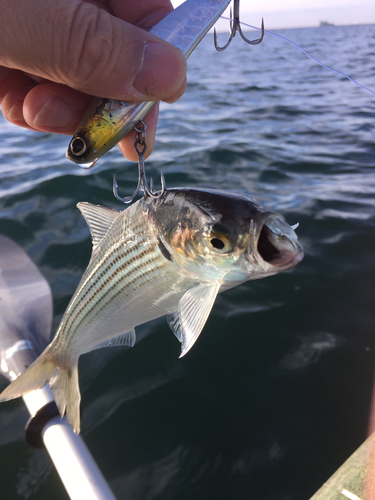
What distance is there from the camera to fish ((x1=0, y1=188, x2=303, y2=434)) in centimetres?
132

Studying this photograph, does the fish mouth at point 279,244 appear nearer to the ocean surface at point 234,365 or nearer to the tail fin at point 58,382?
the tail fin at point 58,382

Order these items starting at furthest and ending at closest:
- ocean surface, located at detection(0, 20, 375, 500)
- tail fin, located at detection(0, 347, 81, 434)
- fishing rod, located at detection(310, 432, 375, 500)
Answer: ocean surface, located at detection(0, 20, 375, 500) < tail fin, located at detection(0, 347, 81, 434) < fishing rod, located at detection(310, 432, 375, 500)

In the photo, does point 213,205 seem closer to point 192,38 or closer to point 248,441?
point 192,38

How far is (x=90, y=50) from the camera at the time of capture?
→ 1567 millimetres

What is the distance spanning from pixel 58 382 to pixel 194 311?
4.25ft

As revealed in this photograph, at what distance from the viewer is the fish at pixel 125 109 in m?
1.60

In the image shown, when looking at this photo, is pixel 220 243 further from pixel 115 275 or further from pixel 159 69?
pixel 159 69

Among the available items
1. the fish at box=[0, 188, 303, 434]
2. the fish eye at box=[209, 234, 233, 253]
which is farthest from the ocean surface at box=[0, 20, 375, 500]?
the fish eye at box=[209, 234, 233, 253]

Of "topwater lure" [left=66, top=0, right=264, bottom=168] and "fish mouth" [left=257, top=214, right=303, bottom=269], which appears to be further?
"topwater lure" [left=66, top=0, right=264, bottom=168]

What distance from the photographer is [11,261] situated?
3.82m

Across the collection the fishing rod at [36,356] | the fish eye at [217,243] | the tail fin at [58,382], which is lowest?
the fishing rod at [36,356]

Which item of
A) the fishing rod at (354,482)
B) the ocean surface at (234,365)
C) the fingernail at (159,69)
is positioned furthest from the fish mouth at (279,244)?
the ocean surface at (234,365)

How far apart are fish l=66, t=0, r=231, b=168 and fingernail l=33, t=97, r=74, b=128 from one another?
2.24 ft

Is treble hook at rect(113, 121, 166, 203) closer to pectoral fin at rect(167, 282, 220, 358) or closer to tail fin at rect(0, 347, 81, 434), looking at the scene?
pectoral fin at rect(167, 282, 220, 358)
